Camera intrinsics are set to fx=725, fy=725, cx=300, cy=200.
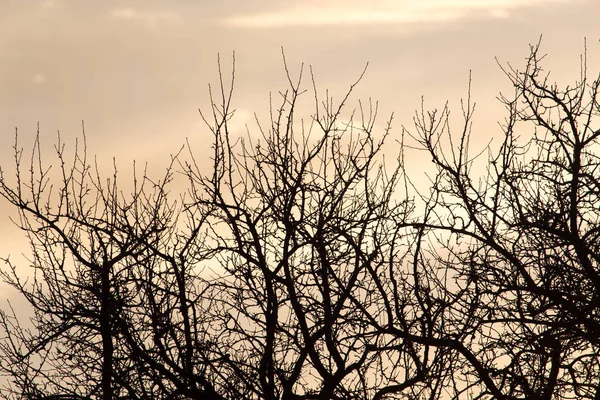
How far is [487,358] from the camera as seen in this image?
9016 mm

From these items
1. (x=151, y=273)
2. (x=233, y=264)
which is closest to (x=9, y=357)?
(x=151, y=273)

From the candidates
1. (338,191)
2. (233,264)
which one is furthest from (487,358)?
(233,264)

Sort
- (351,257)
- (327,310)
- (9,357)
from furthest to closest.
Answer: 1. (9,357)
2. (351,257)
3. (327,310)

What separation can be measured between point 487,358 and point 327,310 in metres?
2.24

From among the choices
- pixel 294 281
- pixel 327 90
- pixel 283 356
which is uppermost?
pixel 327 90

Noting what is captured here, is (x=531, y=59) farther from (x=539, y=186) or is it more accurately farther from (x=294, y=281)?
(x=294, y=281)

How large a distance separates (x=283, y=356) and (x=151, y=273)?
6.56 feet

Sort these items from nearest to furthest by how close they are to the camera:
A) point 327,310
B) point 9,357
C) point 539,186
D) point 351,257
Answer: point 327,310
point 351,257
point 539,186
point 9,357

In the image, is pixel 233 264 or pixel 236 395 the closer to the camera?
pixel 236 395

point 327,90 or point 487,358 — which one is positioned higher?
point 327,90

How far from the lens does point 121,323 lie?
8.48 meters

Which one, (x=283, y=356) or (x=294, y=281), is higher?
(x=294, y=281)

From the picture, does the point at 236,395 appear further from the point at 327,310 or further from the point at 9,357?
the point at 9,357

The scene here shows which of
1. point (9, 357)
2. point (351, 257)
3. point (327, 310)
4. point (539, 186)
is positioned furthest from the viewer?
point (9, 357)
